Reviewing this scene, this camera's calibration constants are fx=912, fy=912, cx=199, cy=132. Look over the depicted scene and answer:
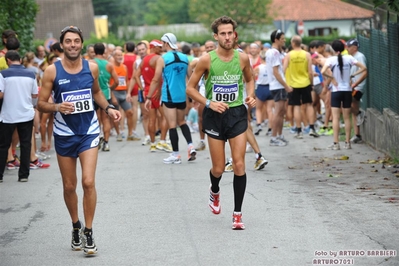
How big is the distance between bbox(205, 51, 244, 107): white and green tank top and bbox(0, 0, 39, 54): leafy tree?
→ 38.3ft

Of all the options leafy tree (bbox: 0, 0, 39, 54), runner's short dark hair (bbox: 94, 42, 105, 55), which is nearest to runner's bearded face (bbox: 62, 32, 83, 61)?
runner's short dark hair (bbox: 94, 42, 105, 55)

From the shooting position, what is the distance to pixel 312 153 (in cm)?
1659

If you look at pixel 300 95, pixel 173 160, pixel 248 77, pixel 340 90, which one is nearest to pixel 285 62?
pixel 300 95

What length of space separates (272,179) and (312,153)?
377cm

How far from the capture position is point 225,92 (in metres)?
9.36

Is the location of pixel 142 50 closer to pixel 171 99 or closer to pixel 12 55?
pixel 171 99

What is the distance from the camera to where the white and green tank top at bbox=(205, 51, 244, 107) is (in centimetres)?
934

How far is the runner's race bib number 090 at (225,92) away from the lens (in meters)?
9.35

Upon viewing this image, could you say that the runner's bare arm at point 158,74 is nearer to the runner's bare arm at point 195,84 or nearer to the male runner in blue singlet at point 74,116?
the runner's bare arm at point 195,84

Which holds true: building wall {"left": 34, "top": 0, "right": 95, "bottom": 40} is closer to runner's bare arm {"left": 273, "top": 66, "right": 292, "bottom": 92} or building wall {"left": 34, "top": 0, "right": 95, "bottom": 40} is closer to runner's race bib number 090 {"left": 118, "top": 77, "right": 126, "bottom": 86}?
runner's race bib number 090 {"left": 118, "top": 77, "right": 126, "bottom": 86}

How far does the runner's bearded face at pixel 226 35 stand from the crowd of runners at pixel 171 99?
10 millimetres

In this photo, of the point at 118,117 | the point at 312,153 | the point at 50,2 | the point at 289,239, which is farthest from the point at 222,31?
the point at 50,2

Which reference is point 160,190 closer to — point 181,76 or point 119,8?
point 181,76

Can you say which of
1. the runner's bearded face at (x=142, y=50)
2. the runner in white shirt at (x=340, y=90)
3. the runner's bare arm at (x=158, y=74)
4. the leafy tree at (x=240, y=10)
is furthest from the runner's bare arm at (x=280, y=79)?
the leafy tree at (x=240, y=10)
